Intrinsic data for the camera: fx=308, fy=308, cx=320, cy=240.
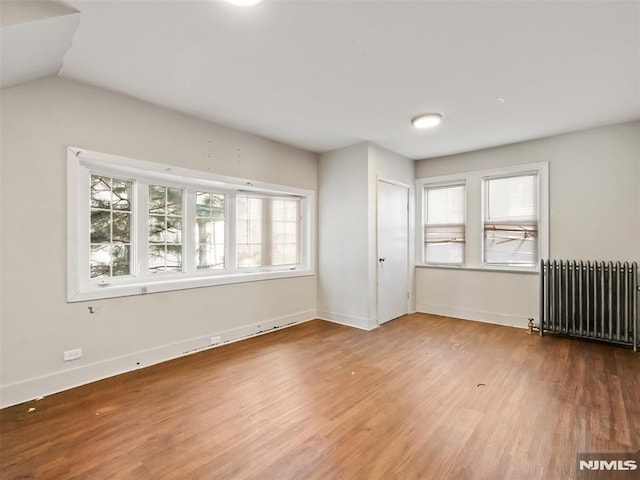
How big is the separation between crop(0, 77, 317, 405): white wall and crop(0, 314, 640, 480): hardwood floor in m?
0.23

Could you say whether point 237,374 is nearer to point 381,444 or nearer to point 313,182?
point 381,444

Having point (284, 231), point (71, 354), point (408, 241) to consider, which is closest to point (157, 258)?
point (71, 354)

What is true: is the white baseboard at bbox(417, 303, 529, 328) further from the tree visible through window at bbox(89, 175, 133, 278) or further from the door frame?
the tree visible through window at bbox(89, 175, 133, 278)

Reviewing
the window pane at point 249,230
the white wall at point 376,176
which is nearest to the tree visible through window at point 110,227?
the window pane at point 249,230

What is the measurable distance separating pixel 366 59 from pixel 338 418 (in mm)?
2562

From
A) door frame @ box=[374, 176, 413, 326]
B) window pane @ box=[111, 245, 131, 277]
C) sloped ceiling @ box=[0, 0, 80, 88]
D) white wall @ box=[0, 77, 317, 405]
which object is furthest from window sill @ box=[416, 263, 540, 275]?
sloped ceiling @ box=[0, 0, 80, 88]

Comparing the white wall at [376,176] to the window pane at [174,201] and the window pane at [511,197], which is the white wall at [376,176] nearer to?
the window pane at [511,197]

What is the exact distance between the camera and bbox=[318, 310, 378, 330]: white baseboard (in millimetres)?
4211

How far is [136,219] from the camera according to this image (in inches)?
123

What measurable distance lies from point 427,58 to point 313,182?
269 centimetres

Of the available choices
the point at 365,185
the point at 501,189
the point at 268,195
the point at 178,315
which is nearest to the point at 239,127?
the point at 268,195

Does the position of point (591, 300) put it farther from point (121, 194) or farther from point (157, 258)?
point (121, 194)

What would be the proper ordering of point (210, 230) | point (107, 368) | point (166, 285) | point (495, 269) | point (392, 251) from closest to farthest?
point (107, 368) < point (166, 285) < point (210, 230) < point (495, 269) < point (392, 251)

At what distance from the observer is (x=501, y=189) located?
14.6 feet
